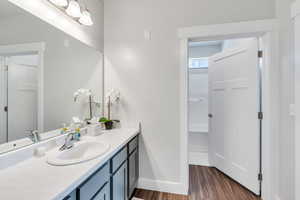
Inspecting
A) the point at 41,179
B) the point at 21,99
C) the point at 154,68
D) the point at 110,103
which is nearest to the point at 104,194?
the point at 41,179

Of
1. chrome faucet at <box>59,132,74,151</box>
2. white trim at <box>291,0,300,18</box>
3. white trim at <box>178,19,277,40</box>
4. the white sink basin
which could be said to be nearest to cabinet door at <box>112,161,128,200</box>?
the white sink basin

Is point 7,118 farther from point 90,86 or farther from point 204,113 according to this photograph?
point 204,113

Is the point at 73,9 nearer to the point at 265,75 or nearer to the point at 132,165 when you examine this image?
the point at 132,165

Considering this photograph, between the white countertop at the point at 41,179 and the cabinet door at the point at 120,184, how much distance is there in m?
0.36

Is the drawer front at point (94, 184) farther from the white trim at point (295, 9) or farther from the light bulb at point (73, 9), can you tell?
the white trim at point (295, 9)

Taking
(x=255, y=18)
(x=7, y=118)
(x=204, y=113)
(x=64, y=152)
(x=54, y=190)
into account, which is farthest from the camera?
(x=204, y=113)

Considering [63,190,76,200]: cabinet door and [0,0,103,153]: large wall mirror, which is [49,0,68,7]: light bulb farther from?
[63,190,76,200]: cabinet door

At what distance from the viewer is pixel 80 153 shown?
1.36 metres

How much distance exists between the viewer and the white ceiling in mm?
1001

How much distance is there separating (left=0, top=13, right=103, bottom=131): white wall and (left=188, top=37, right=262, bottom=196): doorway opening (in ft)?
4.96

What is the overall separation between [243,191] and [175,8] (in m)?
2.61

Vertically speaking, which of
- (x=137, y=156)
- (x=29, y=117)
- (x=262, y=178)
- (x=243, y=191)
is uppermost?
(x=29, y=117)

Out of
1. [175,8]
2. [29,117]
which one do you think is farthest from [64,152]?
[175,8]

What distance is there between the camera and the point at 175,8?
1.90 m
